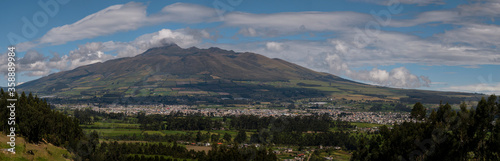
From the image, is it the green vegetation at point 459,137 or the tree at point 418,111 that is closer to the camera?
the green vegetation at point 459,137

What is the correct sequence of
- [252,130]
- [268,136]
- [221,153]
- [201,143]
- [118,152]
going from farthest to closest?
[252,130] → [268,136] → [201,143] → [118,152] → [221,153]

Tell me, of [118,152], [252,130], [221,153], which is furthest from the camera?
[252,130]

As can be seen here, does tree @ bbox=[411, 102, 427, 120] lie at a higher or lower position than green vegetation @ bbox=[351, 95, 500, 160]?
higher

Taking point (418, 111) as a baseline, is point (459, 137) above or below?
below

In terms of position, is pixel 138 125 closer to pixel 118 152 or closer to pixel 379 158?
pixel 118 152

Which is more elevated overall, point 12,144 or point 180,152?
point 12,144

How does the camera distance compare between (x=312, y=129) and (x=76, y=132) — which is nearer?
(x=76, y=132)

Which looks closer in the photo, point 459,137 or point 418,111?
point 459,137

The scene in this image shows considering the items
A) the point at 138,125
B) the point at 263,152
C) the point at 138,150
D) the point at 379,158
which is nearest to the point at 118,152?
the point at 138,150

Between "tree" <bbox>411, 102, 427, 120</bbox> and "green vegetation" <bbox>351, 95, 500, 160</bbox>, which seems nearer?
"green vegetation" <bbox>351, 95, 500, 160</bbox>

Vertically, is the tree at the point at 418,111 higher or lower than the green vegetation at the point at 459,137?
higher

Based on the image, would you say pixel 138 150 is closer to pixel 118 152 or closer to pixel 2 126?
pixel 118 152
